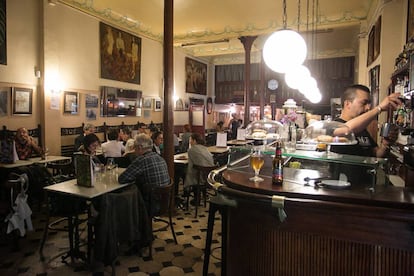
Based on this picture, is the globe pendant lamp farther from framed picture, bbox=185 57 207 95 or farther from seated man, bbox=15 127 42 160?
framed picture, bbox=185 57 207 95

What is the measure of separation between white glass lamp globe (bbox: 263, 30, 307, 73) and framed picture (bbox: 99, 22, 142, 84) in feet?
21.7

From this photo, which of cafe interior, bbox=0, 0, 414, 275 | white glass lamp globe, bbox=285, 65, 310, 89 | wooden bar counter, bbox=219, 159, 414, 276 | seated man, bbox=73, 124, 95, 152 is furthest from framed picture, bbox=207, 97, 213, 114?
wooden bar counter, bbox=219, 159, 414, 276

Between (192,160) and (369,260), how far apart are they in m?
3.65

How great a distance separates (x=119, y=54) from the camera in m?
8.62

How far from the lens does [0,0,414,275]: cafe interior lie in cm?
190

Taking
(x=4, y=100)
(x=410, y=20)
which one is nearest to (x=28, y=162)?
(x=4, y=100)

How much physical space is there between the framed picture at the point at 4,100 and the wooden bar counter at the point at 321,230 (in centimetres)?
556

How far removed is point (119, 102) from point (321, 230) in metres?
7.69

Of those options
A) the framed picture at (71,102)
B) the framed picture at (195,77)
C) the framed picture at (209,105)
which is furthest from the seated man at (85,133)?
the framed picture at (209,105)

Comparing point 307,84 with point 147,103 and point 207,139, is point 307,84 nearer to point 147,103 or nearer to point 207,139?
point 147,103

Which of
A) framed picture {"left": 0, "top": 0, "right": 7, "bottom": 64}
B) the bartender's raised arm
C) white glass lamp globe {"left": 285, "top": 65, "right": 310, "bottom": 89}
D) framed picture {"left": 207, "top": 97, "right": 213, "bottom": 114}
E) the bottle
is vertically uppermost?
framed picture {"left": 0, "top": 0, "right": 7, "bottom": 64}

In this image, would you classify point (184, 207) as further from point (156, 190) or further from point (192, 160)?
point (156, 190)

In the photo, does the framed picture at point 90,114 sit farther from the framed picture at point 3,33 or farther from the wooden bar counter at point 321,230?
the wooden bar counter at point 321,230

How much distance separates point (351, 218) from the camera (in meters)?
1.78
